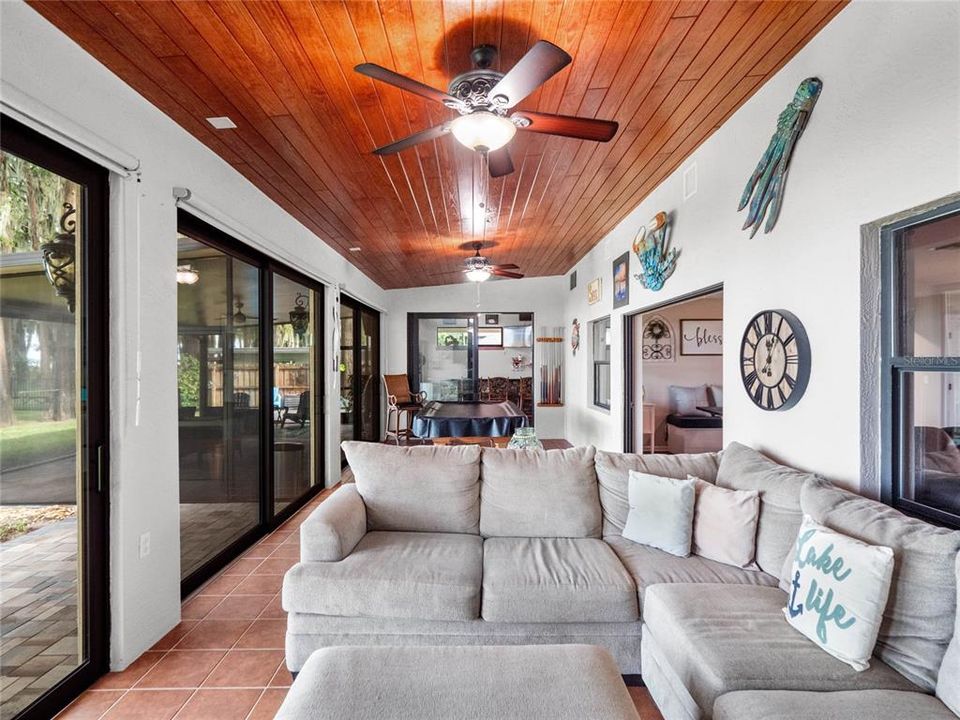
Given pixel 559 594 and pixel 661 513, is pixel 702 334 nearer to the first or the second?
pixel 661 513

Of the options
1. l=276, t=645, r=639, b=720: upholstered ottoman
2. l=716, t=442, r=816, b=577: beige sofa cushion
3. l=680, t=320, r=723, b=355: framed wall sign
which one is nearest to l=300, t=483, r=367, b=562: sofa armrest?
l=276, t=645, r=639, b=720: upholstered ottoman

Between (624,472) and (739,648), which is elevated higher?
(624,472)

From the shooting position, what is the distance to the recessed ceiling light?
2291mm

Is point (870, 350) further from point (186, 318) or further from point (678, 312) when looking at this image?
point (678, 312)

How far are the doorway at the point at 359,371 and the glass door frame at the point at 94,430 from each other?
11.1ft

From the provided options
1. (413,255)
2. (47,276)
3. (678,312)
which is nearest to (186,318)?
(47,276)

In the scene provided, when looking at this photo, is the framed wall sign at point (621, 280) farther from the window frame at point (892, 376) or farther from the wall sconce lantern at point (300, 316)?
the wall sconce lantern at point (300, 316)

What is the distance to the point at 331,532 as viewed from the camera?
79.7 inches

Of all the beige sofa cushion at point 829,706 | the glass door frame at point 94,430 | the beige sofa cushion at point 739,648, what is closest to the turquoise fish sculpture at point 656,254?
the beige sofa cushion at point 739,648

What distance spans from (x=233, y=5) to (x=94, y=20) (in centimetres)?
52

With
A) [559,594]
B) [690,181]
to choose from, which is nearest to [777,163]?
[690,181]

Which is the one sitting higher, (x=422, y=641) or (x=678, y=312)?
(x=678, y=312)

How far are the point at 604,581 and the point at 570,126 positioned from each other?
6.45 ft

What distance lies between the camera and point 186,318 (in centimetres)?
269
